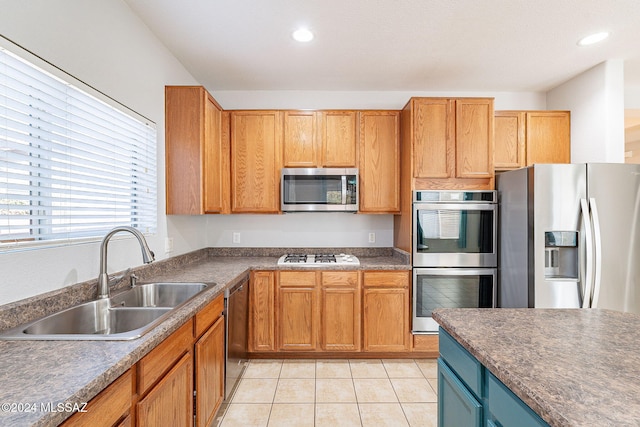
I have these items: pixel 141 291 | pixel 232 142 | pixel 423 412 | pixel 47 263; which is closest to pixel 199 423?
pixel 141 291

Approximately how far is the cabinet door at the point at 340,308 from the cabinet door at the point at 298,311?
9 centimetres

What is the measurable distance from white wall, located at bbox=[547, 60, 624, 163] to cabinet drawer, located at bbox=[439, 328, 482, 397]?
2.65m

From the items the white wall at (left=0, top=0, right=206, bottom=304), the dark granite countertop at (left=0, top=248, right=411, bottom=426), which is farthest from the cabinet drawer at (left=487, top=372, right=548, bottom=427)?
the white wall at (left=0, top=0, right=206, bottom=304)

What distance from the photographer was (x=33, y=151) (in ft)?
4.50

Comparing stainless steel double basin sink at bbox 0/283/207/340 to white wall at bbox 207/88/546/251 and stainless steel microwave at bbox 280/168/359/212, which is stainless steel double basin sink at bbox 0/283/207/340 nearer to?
stainless steel microwave at bbox 280/168/359/212

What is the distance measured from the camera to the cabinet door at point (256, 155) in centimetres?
317

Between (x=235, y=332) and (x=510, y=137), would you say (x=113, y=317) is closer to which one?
(x=235, y=332)

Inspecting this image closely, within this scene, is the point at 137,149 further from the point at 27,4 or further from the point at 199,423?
the point at 199,423

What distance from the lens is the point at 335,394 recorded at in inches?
94.2

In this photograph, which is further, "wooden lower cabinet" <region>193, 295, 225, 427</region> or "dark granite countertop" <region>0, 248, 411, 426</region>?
"wooden lower cabinet" <region>193, 295, 225, 427</region>

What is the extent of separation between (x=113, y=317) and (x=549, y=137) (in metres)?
3.88

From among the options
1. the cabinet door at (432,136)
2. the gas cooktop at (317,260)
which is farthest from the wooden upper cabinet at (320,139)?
Result: the gas cooktop at (317,260)

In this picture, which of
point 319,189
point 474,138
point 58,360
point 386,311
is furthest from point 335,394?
point 474,138

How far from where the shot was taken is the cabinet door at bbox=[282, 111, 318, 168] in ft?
10.4
